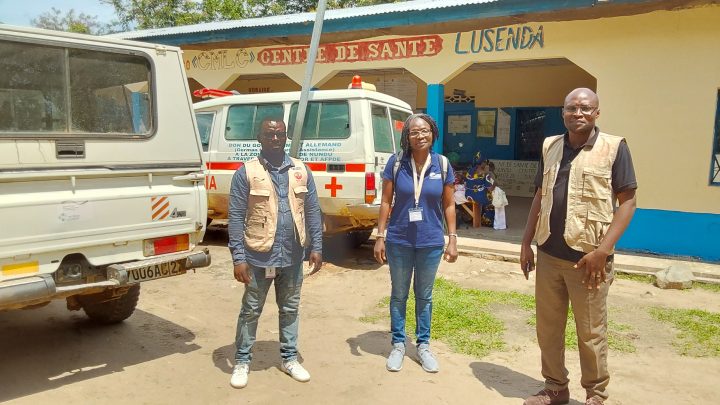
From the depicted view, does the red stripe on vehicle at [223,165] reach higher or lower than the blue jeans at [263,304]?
higher

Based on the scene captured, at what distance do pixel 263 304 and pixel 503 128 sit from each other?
10503 mm

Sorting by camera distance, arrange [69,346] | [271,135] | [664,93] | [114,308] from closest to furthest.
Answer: [271,135]
[69,346]
[114,308]
[664,93]

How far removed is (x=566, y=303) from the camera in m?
3.22

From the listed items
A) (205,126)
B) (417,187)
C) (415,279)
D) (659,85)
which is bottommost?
(415,279)

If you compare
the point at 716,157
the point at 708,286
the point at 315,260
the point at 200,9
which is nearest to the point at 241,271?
the point at 315,260

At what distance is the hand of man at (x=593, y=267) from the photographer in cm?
290

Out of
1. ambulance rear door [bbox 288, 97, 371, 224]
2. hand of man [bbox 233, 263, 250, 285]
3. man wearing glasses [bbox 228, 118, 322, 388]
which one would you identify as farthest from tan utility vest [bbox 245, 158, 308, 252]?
ambulance rear door [bbox 288, 97, 371, 224]

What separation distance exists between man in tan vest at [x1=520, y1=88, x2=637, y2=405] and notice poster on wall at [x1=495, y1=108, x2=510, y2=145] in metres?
10.0

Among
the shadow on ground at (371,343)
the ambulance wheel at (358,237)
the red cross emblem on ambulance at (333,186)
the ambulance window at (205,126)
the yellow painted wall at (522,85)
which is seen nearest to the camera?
the shadow on ground at (371,343)

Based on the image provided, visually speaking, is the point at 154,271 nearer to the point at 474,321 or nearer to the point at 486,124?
the point at 474,321

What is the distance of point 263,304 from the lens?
142 inches

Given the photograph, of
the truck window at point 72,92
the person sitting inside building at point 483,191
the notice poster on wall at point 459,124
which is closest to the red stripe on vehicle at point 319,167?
the truck window at point 72,92

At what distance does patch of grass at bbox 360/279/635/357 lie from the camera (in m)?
4.36

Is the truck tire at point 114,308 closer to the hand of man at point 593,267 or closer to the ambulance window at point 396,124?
the hand of man at point 593,267
